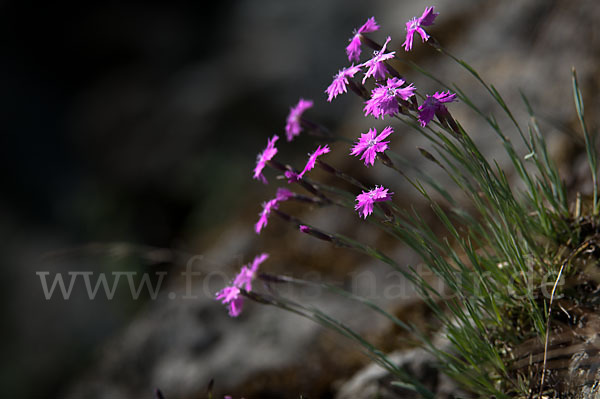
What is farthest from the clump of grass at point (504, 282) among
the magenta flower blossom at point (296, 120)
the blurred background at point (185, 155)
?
the blurred background at point (185, 155)

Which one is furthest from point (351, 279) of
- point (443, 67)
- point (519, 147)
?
point (443, 67)

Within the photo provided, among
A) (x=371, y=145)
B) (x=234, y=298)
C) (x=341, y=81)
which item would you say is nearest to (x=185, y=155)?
(x=234, y=298)

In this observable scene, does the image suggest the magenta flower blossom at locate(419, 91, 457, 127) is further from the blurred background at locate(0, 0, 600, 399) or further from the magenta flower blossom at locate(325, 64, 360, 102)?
the blurred background at locate(0, 0, 600, 399)

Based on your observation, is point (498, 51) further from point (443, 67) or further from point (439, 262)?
point (439, 262)

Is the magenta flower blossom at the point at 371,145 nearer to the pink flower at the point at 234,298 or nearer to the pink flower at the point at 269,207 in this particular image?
the pink flower at the point at 269,207

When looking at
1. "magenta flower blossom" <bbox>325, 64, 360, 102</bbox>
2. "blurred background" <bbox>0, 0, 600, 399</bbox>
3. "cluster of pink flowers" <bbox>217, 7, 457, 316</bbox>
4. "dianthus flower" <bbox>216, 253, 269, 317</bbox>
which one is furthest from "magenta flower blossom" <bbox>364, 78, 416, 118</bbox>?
"blurred background" <bbox>0, 0, 600, 399</bbox>

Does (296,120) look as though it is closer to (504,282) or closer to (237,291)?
(237,291)
